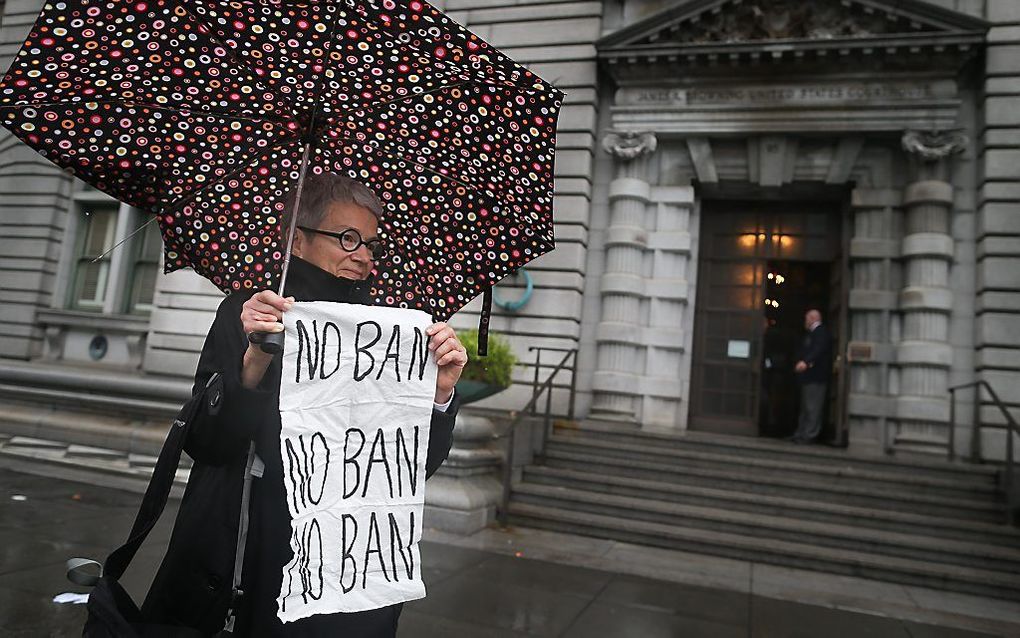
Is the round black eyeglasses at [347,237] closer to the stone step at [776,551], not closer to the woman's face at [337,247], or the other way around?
the woman's face at [337,247]

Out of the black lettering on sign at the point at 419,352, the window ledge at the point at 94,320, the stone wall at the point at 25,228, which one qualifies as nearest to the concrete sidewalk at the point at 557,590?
the black lettering on sign at the point at 419,352

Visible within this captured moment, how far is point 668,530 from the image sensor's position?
296 inches

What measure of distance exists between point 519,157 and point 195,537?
1.63 metres

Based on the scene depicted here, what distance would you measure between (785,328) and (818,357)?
1868mm

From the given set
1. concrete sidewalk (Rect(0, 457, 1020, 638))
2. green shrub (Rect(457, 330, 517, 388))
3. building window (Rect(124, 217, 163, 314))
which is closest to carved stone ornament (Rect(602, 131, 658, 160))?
green shrub (Rect(457, 330, 517, 388))

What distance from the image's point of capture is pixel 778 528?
7.50m

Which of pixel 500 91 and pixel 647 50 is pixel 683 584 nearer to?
pixel 500 91

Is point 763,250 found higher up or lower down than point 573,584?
higher up

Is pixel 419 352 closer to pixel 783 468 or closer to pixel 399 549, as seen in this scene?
pixel 399 549

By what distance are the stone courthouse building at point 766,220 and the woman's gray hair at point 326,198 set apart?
8109mm

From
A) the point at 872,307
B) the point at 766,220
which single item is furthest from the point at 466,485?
the point at 766,220

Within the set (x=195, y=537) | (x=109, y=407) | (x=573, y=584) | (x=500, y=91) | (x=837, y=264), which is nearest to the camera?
(x=195, y=537)

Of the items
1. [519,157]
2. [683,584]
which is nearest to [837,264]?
[683,584]

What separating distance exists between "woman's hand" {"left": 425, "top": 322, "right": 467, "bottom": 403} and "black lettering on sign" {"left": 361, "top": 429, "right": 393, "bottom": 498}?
0.23 metres
